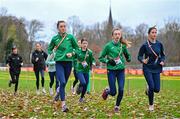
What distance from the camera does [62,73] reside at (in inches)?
422

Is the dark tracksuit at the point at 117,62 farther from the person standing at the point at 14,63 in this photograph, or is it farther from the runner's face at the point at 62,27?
the person standing at the point at 14,63

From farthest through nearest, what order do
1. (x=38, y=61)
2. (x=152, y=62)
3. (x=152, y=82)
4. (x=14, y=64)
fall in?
(x=38, y=61) < (x=14, y=64) < (x=152, y=62) < (x=152, y=82)

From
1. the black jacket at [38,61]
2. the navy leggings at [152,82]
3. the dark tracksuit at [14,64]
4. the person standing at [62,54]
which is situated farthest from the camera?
the black jacket at [38,61]

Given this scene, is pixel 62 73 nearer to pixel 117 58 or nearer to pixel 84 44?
pixel 117 58

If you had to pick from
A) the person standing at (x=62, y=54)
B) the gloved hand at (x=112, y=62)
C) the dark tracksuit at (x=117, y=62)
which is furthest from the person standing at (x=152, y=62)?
the person standing at (x=62, y=54)

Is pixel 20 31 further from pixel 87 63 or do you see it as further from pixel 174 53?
pixel 87 63

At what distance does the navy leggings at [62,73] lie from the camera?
35.1 ft

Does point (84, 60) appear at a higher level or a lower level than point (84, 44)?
lower

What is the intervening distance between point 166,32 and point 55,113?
76873mm

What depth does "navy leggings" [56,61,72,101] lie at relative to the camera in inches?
421

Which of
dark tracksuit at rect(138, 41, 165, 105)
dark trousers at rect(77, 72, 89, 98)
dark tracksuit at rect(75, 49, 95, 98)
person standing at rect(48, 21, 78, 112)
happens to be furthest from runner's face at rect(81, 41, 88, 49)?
dark tracksuit at rect(138, 41, 165, 105)

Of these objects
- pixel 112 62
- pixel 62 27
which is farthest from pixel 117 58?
pixel 62 27

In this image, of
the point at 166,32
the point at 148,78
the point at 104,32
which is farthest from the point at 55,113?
the point at 104,32

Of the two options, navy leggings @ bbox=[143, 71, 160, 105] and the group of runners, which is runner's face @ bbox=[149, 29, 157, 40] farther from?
navy leggings @ bbox=[143, 71, 160, 105]
